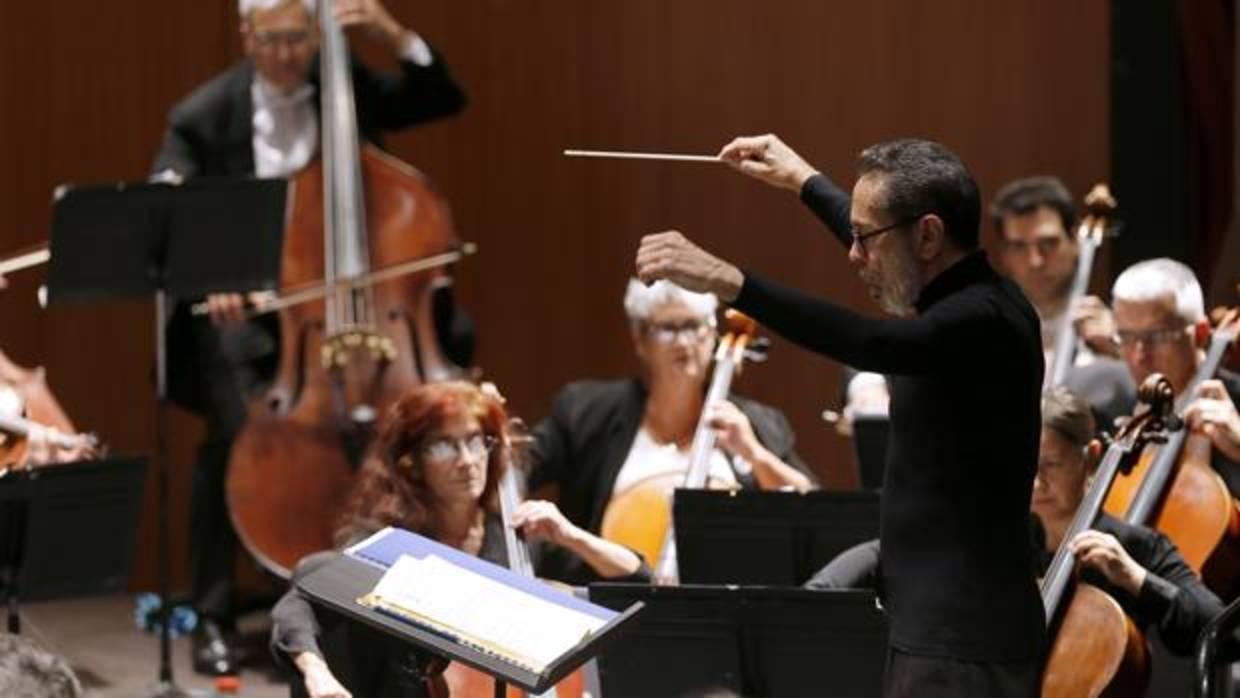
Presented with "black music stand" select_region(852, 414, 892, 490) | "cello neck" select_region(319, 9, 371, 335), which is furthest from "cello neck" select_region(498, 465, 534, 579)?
"cello neck" select_region(319, 9, 371, 335)

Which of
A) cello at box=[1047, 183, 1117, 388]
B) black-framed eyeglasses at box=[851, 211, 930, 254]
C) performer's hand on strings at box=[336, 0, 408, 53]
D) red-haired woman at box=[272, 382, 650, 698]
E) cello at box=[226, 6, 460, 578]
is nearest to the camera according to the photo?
black-framed eyeglasses at box=[851, 211, 930, 254]

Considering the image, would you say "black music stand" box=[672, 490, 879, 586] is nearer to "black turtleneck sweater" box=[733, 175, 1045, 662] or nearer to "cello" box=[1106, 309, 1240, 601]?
"cello" box=[1106, 309, 1240, 601]

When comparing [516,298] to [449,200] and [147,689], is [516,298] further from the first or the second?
[147,689]

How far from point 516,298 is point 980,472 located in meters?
4.07

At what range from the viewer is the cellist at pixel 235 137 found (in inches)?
239

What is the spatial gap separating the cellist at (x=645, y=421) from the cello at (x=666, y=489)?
0.08m

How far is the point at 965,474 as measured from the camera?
3158 mm

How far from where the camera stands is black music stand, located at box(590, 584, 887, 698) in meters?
3.95

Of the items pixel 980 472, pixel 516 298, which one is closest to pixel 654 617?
pixel 980 472

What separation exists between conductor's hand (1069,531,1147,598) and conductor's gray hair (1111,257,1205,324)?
894mm

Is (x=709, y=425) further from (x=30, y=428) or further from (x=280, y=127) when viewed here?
(x=280, y=127)

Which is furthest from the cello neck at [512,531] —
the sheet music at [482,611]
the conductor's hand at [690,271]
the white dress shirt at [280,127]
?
the white dress shirt at [280,127]

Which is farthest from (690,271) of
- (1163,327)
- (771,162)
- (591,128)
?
(591,128)

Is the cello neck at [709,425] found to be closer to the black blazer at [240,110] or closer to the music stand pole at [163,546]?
Result: the music stand pole at [163,546]
